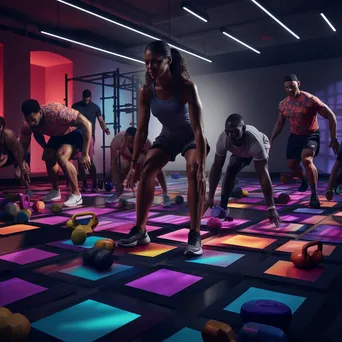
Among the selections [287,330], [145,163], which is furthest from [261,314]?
[145,163]

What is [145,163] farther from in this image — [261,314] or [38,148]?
[38,148]

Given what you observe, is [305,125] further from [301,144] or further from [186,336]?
[186,336]

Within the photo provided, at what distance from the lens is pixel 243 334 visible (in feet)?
4.25

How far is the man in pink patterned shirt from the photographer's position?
473 centimetres

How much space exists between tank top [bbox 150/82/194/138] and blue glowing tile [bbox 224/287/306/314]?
131 cm

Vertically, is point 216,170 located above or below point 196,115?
below

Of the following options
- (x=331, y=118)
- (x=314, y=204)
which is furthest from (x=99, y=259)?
(x=331, y=118)

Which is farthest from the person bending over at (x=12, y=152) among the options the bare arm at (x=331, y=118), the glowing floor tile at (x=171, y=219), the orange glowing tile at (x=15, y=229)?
the bare arm at (x=331, y=118)

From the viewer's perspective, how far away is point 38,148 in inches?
457

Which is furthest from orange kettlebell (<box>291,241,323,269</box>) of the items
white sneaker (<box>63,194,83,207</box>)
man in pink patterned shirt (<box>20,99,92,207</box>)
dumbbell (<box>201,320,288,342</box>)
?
white sneaker (<box>63,194,83,207</box>)

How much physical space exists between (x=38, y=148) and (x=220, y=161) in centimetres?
921

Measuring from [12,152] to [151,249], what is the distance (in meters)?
3.28

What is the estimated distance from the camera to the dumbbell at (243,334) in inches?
48.8

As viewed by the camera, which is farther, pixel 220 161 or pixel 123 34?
pixel 123 34
